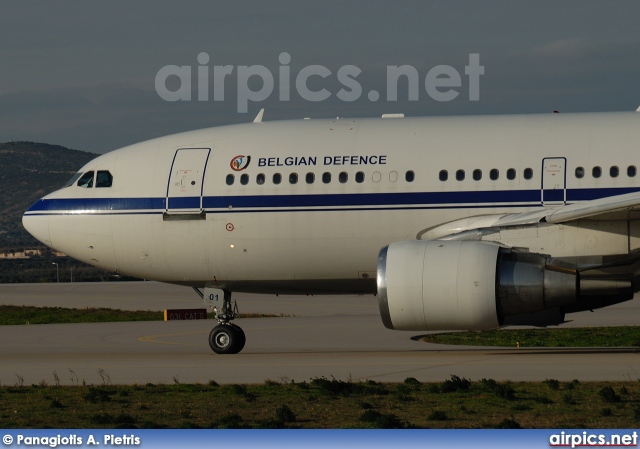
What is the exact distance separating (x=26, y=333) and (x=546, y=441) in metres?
24.6

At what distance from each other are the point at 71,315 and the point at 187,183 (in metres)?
20.1

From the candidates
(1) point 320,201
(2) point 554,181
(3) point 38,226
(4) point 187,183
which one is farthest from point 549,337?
(3) point 38,226

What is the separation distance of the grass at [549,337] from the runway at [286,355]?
3.55ft

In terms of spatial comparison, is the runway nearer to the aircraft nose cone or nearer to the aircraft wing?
the aircraft wing

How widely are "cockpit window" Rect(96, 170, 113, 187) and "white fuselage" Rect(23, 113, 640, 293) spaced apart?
0.35ft

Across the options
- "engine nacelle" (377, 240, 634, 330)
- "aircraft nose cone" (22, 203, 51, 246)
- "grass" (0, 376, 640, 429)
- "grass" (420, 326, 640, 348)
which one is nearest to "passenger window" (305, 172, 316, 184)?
"engine nacelle" (377, 240, 634, 330)

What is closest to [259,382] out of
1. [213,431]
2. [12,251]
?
[213,431]

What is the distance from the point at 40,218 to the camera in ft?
76.5

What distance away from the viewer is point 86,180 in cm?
2344

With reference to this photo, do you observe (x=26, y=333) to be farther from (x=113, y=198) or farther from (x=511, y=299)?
(x=511, y=299)

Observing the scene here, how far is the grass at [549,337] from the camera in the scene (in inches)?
989

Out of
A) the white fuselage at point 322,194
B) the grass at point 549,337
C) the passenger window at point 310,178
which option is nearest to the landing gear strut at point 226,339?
the white fuselage at point 322,194

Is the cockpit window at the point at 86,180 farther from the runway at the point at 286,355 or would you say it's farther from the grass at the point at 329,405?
the grass at the point at 329,405

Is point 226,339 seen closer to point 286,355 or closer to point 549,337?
point 286,355
